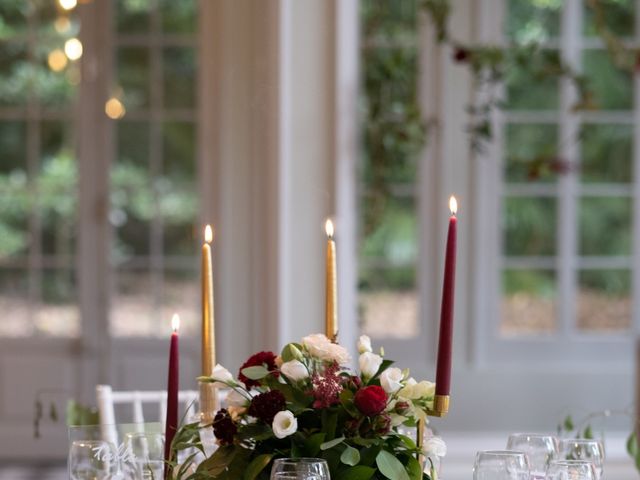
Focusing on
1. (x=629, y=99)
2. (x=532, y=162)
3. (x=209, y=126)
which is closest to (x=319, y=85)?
(x=209, y=126)

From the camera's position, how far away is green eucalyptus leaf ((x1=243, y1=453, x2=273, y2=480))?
1359 mm

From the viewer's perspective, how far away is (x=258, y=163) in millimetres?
4152

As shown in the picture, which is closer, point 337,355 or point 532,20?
point 337,355

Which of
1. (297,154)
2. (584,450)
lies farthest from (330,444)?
(297,154)

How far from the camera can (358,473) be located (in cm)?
137

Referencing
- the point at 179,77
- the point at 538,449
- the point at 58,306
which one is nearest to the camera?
the point at 538,449

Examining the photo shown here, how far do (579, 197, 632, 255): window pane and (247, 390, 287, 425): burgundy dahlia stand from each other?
532 centimetres

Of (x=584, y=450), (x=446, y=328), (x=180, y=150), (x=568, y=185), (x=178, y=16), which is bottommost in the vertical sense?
(x=584, y=450)

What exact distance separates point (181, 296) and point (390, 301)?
1.19 m

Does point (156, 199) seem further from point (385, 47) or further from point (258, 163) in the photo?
point (258, 163)

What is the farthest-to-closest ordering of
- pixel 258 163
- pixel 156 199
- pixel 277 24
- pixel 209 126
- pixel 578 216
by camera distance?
pixel 578 216
pixel 156 199
pixel 209 126
pixel 258 163
pixel 277 24

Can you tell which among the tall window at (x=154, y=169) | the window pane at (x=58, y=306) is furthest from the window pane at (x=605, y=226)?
the window pane at (x=58, y=306)

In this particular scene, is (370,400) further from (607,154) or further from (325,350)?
(607,154)

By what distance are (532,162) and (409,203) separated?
0.81 meters
